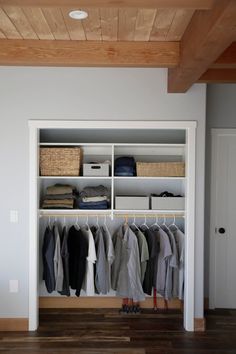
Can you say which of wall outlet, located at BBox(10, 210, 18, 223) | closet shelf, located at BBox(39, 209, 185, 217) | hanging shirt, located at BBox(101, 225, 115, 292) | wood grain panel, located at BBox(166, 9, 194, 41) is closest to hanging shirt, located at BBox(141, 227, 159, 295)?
closet shelf, located at BBox(39, 209, 185, 217)

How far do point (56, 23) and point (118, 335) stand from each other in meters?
2.97

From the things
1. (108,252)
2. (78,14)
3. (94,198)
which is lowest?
(108,252)

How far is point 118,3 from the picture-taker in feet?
6.57

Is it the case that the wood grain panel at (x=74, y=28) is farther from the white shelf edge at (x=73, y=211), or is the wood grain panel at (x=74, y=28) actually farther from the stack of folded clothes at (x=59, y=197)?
the white shelf edge at (x=73, y=211)

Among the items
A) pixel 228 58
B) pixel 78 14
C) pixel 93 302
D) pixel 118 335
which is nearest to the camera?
pixel 78 14

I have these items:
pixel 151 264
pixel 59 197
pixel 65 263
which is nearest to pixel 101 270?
pixel 65 263

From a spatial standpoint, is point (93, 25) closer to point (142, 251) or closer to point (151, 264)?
point (142, 251)

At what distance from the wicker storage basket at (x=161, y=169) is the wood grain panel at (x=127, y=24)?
1382 mm

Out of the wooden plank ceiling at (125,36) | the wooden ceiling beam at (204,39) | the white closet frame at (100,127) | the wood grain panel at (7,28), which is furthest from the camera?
the white closet frame at (100,127)

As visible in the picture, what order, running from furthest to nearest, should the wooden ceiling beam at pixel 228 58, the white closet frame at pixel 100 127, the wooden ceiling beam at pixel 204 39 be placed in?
the white closet frame at pixel 100 127
the wooden ceiling beam at pixel 228 58
the wooden ceiling beam at pixel 204 39

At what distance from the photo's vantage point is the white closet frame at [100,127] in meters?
3.65

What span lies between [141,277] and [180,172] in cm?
124

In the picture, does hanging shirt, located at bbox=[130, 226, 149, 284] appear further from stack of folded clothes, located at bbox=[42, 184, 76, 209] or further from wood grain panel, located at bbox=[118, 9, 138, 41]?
wood grain panel, located at bbox=[118, 9, 138, 41]

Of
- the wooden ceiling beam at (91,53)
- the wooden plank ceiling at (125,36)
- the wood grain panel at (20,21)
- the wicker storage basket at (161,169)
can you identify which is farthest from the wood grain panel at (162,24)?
the wicker storage basket at (161,169)
